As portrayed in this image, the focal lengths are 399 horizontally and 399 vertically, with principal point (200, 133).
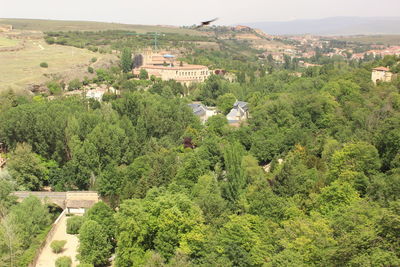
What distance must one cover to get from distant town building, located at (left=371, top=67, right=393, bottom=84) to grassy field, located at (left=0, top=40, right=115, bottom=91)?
4600 centimetres

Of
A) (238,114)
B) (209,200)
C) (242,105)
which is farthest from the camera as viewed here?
(242,105)

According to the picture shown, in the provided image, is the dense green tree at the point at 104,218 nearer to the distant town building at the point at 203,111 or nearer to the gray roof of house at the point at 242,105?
the distant town building at the point at 203,111

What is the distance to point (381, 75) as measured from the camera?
5097cm

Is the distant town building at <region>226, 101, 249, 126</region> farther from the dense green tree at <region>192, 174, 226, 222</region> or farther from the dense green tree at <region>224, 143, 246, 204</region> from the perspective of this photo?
the dense green tree at <region>192, 174, 226, 222</region>

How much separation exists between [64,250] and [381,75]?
43.7 m

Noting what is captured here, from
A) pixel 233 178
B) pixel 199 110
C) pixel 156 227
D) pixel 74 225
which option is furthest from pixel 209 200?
pixel 199 110

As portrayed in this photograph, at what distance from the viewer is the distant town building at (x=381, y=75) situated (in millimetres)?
49697

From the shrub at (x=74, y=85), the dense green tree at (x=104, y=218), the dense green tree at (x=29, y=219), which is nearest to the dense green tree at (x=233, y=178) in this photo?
the dense green tree at (x=104, y=218)

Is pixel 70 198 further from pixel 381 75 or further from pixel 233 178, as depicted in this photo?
pixel 381 75

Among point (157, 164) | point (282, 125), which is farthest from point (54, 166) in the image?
point (282, 125)

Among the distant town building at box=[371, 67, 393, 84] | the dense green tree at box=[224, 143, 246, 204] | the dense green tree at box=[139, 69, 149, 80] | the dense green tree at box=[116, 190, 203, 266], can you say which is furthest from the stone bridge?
the dense green tree at box=[139, 69, 149, 80]

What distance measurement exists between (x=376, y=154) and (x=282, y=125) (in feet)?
48.7

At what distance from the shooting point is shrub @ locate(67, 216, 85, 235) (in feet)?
83.9

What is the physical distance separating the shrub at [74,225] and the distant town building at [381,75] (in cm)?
4044
